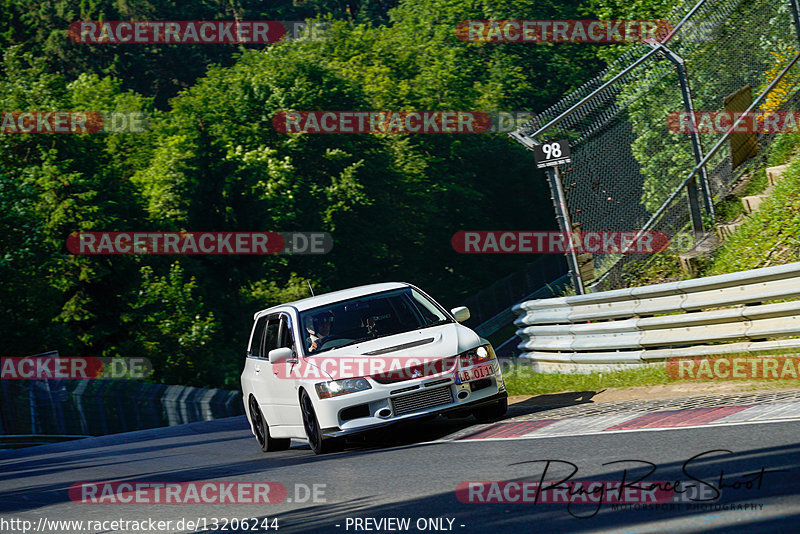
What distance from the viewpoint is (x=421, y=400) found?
10.6 metres

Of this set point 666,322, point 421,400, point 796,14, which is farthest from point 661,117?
point 421,400

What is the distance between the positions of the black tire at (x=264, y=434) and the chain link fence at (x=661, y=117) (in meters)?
4.62

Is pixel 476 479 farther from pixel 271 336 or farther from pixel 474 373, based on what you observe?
pixel 271 336

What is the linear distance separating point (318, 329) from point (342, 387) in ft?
4.34

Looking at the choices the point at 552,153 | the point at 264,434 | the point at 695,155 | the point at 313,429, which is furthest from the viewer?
the point at 695,155

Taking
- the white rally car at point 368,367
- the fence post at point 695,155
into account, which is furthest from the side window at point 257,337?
the fence post at point 695,155

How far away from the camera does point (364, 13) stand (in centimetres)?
9494

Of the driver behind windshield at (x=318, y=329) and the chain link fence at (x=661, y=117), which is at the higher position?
the chain link fence at (x=661, y=117)

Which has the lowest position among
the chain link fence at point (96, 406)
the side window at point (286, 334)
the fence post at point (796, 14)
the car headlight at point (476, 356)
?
the chain link fence at point (96, 406)

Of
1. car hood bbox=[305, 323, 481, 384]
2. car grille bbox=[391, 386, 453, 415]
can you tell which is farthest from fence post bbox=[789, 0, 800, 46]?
car grille bbox=[391, 386, 453, 415]

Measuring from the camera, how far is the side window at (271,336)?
498 inches

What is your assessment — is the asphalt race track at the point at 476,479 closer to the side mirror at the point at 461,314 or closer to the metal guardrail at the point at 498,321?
the side mirror at the point at 461,314

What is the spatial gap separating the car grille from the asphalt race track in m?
0.37

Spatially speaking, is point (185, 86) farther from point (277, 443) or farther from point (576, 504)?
point (576, 504)
